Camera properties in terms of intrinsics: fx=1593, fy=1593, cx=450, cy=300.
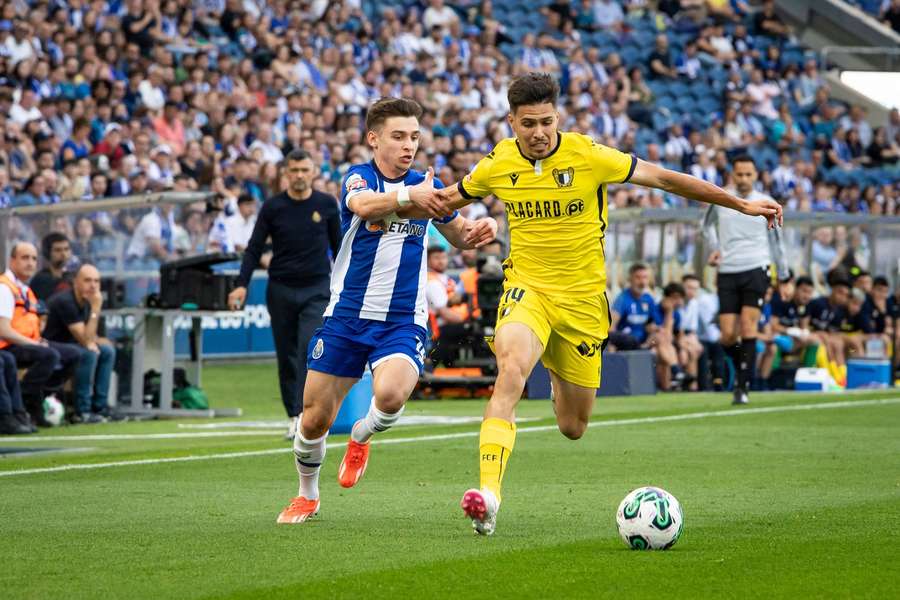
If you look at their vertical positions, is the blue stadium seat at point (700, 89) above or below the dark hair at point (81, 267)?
above

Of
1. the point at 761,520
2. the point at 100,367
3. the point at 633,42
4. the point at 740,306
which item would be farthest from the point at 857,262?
the point at 761,520

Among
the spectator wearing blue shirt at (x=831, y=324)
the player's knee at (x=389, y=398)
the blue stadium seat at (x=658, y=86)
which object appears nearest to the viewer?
the player's knee at (x=389, y=398)

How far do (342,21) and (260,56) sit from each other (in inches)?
119

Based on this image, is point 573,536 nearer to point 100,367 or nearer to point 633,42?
point 100,367

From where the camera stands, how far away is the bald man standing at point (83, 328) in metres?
16.6

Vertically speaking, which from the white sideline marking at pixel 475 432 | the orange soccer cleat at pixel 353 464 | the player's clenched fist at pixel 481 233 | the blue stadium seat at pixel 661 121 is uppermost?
the blue stadium seat at pixel 661 121

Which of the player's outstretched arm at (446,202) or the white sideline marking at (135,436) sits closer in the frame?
the player's outstretched arm at (446,202)

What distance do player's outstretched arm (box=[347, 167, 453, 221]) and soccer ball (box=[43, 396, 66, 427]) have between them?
841 centimetres

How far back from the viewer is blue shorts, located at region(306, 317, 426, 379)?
876 centimetres

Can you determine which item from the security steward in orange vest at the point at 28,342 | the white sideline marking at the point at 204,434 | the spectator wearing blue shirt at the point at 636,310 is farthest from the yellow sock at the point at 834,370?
the security steward in orange vest at the point at 28,342

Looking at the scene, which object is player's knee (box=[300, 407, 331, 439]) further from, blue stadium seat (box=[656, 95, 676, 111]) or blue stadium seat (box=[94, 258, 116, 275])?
blue stadium seat (box=[656, 95, 676, 111])

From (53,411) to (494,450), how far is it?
30.8 feet

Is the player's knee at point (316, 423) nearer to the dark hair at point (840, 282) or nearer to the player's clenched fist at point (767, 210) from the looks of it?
the player's clenched fist at point (767, 210)

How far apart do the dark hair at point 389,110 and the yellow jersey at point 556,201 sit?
62 centimetres
